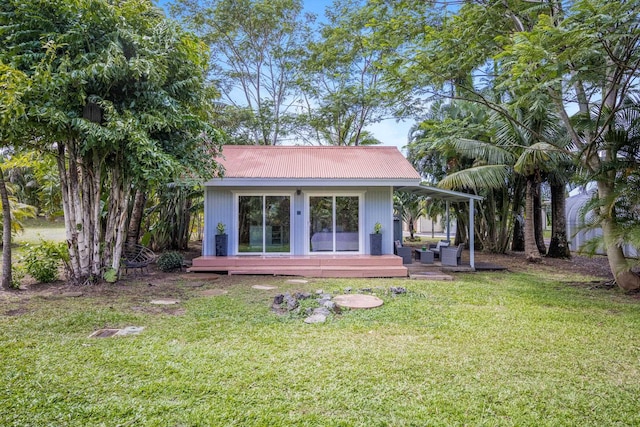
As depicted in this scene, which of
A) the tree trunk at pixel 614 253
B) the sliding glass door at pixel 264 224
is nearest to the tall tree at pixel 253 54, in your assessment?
the sliding glass door at pixel 264 224

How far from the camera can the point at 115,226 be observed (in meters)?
8.55

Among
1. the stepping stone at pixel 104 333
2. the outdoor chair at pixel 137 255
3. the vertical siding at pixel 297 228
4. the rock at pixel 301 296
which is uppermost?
the vertical siding at pixel 297 228

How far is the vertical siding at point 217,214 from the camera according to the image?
11.3m

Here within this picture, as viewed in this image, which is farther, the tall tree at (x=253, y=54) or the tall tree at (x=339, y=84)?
the tall tree at (x=339, y=84)

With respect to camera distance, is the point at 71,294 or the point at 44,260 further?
the point at 44,260

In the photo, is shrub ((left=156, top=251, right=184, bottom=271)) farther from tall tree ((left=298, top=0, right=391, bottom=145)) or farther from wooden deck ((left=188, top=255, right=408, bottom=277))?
tall tree ((left=298, top=0, right=391, bottom=145))

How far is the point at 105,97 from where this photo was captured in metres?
7.52

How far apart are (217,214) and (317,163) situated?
3.82 metres

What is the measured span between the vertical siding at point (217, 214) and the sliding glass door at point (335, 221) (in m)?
2.59

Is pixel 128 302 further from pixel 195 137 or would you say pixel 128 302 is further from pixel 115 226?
pixel 195 137

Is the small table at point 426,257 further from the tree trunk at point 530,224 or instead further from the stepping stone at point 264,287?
the stepping stone at point 264,287

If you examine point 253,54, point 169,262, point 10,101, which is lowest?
point 169,262

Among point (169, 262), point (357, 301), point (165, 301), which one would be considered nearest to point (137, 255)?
point (169, 262)

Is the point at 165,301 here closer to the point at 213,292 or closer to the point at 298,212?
the point at 213,292
